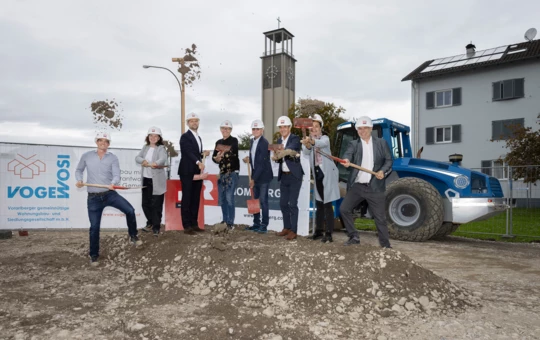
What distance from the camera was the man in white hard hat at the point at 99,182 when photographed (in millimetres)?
6016

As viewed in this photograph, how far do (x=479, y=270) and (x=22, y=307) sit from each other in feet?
19.5

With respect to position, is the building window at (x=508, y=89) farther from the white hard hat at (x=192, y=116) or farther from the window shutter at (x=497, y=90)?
the white hard hat at (x=192, y=116)

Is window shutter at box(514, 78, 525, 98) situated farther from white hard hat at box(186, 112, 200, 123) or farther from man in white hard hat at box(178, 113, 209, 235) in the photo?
man in white hard hat at box(178, 113, 209, 235)

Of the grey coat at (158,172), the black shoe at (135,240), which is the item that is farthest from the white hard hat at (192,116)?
the black shoe at (135,240)

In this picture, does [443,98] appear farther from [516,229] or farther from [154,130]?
[154,130]

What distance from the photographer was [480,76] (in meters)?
23.2

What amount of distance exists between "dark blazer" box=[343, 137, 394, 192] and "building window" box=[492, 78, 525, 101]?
20.0m

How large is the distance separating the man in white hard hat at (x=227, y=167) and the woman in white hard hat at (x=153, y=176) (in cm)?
112

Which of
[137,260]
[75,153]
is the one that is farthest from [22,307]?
[75,153]

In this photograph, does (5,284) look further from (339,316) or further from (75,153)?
(75,153)

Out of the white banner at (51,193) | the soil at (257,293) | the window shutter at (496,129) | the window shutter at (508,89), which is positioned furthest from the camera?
the window shutter at (496,129)

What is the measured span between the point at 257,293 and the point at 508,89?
22.8m

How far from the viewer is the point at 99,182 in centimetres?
604

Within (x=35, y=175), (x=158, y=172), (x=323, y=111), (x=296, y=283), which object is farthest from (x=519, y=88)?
(x=35, y=175)
